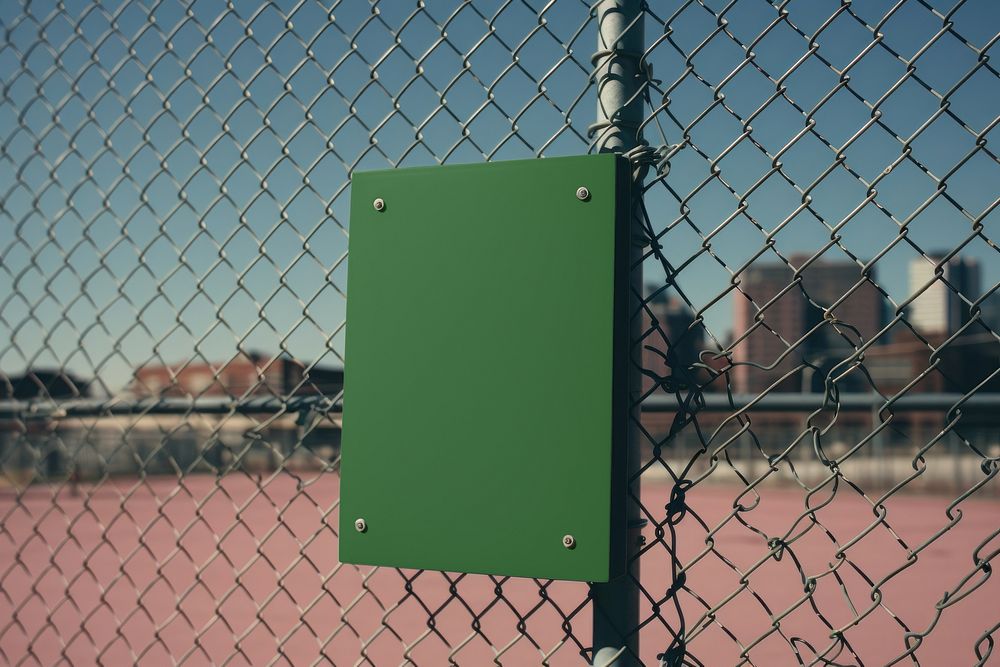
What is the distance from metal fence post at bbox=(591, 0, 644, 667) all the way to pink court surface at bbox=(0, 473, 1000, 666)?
22 centimetres

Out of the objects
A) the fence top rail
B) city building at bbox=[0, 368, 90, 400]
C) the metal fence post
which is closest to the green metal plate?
the metal fence post

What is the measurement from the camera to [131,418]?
7.13 feet

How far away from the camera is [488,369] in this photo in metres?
1.41

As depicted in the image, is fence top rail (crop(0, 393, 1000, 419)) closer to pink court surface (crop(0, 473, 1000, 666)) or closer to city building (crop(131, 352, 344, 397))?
city building (crop(131, 352, 344, 397))

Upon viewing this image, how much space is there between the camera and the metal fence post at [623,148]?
1.48m

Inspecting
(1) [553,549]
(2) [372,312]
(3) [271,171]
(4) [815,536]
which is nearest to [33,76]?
(3) [271,171]

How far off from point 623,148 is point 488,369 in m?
0.51

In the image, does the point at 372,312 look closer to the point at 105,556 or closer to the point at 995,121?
the point at 995,121

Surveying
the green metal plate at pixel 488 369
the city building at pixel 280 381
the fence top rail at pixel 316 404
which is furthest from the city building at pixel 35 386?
the green metal plate at pixel 488 369

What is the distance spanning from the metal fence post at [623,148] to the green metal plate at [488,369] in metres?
0.12

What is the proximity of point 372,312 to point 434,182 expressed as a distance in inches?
11.0

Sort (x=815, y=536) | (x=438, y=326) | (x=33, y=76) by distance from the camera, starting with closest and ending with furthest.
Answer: (x=438, y=326) < (x=33, y=76) < (x=815, y=536)

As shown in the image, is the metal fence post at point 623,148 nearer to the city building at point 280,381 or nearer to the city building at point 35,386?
the city building at point 280,381

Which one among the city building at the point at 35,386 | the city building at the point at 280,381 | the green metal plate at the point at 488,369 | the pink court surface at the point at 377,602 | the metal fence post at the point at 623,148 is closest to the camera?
A: the green metal plate at the point at 488,369
